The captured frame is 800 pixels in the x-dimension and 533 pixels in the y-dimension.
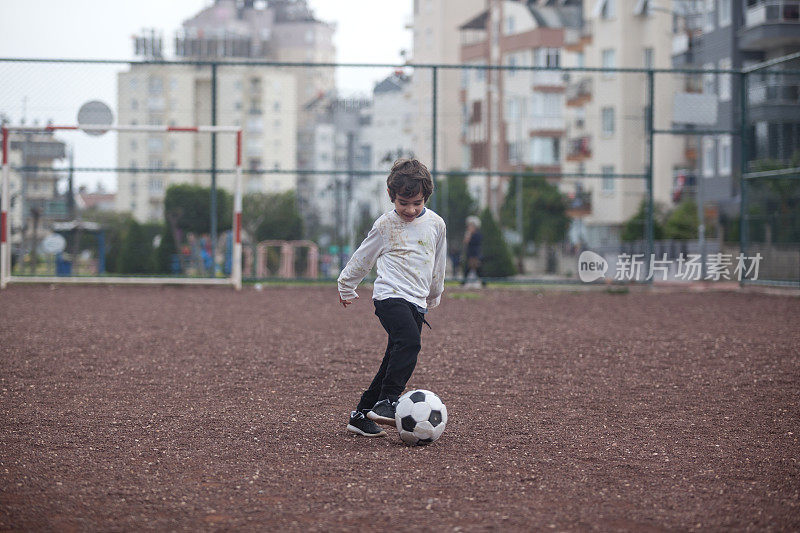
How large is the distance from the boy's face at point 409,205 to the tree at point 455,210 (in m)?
11.2

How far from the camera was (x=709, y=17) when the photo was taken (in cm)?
4009

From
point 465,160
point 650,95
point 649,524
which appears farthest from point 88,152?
point 465,160

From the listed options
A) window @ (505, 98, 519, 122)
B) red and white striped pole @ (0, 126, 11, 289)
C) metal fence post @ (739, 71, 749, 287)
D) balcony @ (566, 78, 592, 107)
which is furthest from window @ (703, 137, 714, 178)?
red and white striped pole @ (0, 126, 11, 289)

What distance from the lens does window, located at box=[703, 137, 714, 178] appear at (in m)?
40.1

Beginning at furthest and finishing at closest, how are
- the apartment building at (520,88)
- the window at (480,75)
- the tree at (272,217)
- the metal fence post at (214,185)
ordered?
the window at (480,75) < the apartment building at (520,88) < the tree at (272,217) < the metal fence post at (214,185)

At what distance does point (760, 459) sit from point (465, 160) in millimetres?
51990

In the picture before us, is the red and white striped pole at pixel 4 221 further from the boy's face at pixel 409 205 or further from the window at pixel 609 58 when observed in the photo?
the window at pixel 609 58

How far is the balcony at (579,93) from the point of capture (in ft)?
165

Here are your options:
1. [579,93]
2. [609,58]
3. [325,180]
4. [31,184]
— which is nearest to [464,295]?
[31,184]

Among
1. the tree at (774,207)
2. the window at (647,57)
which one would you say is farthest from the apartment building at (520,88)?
the tree at (774,207)

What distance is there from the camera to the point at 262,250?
19.0 meters

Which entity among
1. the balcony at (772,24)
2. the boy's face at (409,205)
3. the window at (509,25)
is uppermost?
the window at (509,25)

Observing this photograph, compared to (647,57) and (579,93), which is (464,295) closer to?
(647,57)

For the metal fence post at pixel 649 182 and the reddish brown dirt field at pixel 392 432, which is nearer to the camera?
the reddish brown dirt field at pixel 392 432
